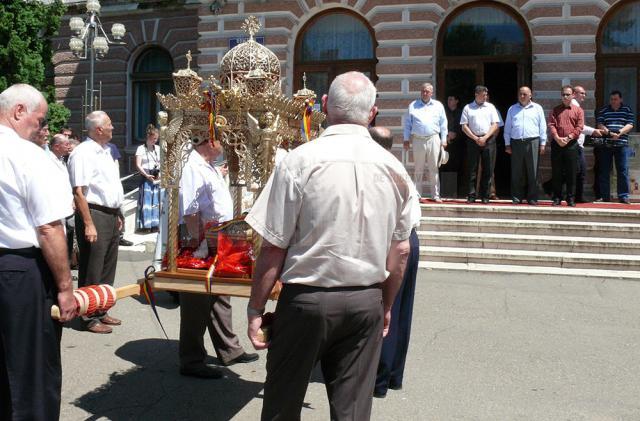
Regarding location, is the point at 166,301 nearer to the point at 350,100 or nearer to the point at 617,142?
the point at 350,100

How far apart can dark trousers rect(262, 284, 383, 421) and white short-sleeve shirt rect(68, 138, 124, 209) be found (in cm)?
417

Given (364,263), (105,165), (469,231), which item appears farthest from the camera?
(469,231)

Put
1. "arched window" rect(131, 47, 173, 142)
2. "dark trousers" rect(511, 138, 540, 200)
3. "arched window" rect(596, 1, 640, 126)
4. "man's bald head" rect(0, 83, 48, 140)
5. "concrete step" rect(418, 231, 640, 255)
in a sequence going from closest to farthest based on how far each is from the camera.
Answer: "man's bald head" rect(0, 83, 48, 140) < "concrete step" rect(418, 231, 640, 255) < "dark trousers" rect(511, 138, 540, 200) < "arched window" rect(596, 1, 640, 126) < "arched window" rect(131, 47, 173, 142)

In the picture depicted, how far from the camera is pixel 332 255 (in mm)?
3127

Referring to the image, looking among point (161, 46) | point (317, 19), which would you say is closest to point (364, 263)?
point (317, 19)

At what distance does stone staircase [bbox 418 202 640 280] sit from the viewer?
10305 mm

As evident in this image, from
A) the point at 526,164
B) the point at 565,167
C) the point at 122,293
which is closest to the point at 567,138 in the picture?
the point at 565,167

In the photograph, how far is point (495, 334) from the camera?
689 cm

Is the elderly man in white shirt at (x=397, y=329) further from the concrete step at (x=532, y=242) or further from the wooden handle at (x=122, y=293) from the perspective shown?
the concrete step at (x=532, y=242)

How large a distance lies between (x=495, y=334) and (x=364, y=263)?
4141 millimetres

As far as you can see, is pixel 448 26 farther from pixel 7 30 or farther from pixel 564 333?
pixel 7 30

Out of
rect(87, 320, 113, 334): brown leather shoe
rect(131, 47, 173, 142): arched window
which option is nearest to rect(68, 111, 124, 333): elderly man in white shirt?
rect(87, 320, 113, 334): brown leather shoe

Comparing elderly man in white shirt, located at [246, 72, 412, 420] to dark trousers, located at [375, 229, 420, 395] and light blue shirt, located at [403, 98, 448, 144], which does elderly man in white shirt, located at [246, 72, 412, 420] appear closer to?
dark trousers, located at [375, 229, 420, 395]

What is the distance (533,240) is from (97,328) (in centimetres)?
689
